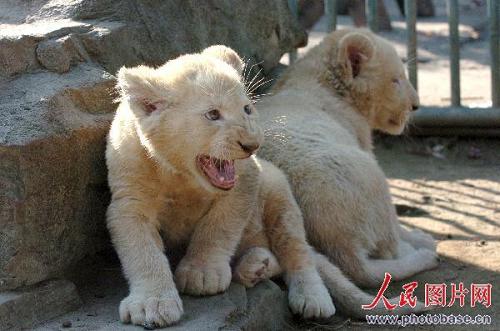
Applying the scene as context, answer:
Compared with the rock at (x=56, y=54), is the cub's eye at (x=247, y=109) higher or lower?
lower

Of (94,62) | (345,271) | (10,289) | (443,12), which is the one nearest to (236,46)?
(94,62)

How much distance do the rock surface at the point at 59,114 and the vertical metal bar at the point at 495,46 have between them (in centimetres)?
381

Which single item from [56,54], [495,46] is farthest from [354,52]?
[56,54]

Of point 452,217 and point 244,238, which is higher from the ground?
point 244,238

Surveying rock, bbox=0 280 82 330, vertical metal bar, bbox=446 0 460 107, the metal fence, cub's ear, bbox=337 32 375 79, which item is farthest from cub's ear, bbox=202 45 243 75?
vertical metal bar, bbox=446 0 460 107

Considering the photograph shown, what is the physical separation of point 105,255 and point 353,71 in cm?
288

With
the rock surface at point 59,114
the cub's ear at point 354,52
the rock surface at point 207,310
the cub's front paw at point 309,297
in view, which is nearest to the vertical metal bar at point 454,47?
the cub's ear at point 354,52

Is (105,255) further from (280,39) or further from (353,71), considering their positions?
(280,39)

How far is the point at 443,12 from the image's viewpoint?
17.5 meters

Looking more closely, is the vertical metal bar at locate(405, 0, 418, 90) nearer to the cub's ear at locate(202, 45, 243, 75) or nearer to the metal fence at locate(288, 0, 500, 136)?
the metal fence at locate(288, 0, 500, 136)

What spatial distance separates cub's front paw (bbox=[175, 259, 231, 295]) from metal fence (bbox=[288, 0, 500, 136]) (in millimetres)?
4547

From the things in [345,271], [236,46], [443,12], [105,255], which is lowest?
[443,12]

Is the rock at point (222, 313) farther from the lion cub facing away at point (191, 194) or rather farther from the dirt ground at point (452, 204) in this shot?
the dirt ground at point (452, 204)

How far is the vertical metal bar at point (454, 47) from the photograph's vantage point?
930 centimetres
